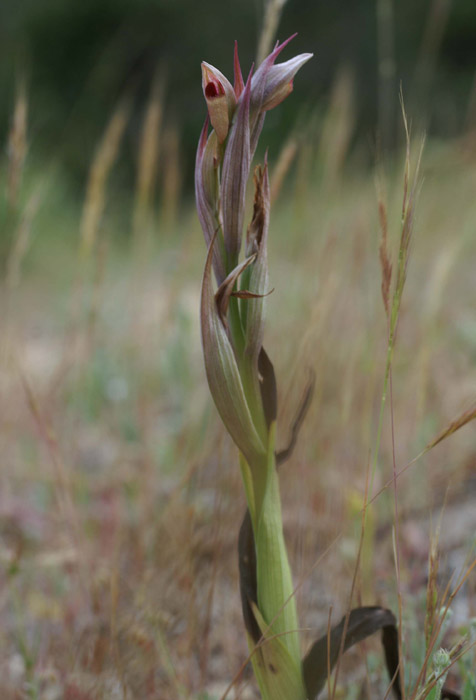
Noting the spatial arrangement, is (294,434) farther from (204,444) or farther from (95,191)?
(95,191)

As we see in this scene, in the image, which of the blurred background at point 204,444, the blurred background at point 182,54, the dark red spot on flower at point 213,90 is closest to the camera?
the dark red spot on flower at point 213,90

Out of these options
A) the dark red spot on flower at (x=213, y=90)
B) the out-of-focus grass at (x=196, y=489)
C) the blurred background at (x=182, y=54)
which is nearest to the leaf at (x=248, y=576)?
the out-of-focus grass at (x=196, y=489)

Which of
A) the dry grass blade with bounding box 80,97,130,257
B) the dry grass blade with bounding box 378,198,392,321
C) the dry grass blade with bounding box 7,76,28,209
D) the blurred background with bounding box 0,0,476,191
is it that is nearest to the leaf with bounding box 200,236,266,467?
the dry grass blade with bounding box 378,198,392,321

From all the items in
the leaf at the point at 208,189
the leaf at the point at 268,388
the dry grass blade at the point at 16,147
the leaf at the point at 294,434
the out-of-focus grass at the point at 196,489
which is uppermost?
the dry grass blade at the point at 16,147

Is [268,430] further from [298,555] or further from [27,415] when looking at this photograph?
[27,415]

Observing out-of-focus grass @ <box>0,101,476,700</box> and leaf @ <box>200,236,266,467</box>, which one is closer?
leaf @ <box>200,236,266,467</box>

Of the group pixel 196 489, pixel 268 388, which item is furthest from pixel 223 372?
pixel 196 489

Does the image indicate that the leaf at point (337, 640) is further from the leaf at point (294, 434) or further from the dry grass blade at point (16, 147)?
the dry grass blade at point (16, 147)

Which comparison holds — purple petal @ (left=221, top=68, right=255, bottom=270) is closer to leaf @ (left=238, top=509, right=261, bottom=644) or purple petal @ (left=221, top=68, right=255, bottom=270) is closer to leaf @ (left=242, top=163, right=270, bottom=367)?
leaf @ (left=242, top=163, right=270, bottom=367)
